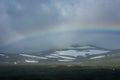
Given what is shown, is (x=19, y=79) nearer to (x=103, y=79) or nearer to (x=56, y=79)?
(x=56, y=79)

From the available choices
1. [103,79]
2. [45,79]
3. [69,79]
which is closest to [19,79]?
[45,79]

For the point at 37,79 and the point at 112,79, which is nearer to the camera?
the point at 112,79

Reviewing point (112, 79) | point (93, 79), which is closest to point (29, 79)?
point (93, 79)

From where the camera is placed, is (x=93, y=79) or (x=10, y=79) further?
(x=10, y=79)

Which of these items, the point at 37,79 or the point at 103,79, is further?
the point at 37,79

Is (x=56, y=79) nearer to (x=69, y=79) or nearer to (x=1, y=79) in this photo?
(x=69, y=79)

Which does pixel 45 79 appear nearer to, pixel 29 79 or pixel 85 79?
pixel 29 79

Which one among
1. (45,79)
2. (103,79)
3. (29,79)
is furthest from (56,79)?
(103,79)
